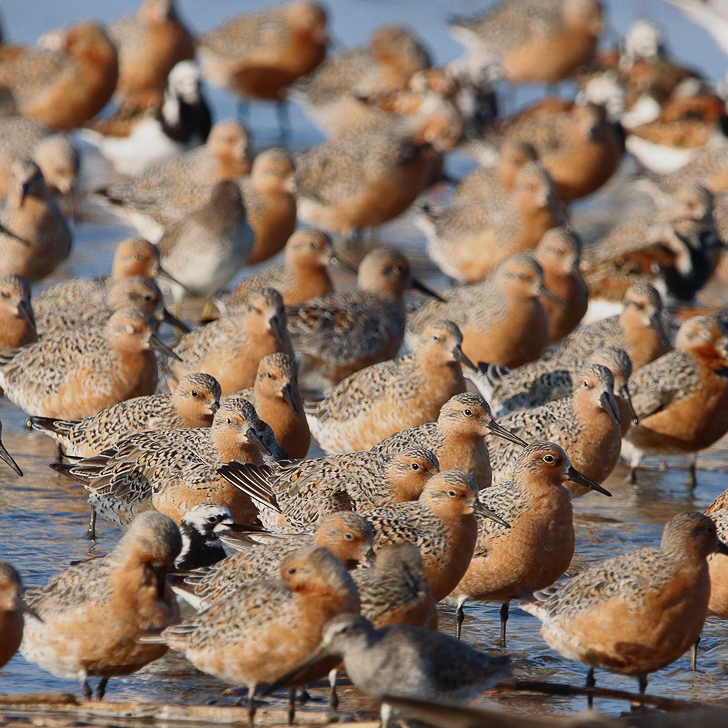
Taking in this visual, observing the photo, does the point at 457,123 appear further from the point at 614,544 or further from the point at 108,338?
the point at 614,544

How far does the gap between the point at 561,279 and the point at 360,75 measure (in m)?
10.1

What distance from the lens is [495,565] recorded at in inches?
310

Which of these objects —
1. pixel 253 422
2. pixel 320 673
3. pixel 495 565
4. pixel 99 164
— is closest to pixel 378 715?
pixel 320 673

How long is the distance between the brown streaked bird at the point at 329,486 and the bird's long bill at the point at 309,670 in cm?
168

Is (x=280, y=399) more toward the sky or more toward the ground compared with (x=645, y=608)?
more toward the ground

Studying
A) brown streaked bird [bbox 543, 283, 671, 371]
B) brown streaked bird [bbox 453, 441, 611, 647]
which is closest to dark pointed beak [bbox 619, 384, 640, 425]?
brown streaked bird [bbox 543, 283, 671, 371]

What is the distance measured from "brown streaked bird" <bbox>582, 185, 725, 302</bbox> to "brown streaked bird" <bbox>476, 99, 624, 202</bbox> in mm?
2815

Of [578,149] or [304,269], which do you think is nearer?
[304,269]

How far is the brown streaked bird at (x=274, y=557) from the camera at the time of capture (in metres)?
7.14

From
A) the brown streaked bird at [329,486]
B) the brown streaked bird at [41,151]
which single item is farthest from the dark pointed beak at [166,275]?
the brown streaked bird at [329,486]

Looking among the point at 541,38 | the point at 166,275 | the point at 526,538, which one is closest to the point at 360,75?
the point at 541,38

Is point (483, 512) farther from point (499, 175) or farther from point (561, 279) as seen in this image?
point (499, 175)

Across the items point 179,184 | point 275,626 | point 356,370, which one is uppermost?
point 275,626

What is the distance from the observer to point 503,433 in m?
9.05
